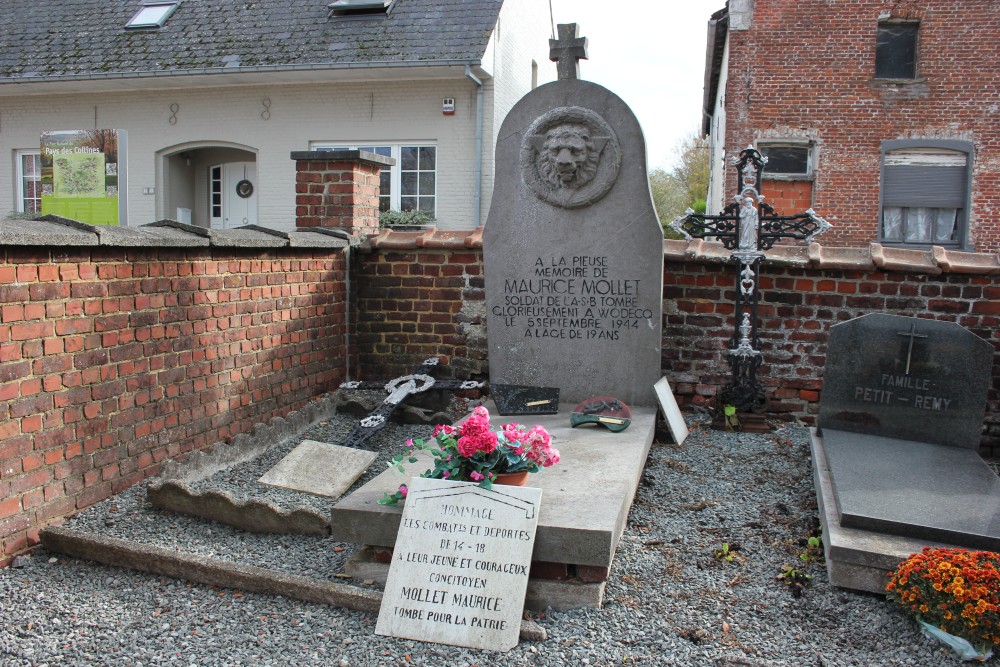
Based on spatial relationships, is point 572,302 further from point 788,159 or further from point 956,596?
point 788,159

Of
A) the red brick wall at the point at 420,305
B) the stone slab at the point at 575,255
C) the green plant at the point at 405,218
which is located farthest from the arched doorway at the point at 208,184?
the stone slab at the point at 575,255

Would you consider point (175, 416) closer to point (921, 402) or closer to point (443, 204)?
point (921, 402)

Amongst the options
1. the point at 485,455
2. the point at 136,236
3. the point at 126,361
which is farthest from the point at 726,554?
the point at 136,236

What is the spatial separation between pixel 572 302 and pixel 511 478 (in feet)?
7.84

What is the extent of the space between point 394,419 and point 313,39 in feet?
32.4

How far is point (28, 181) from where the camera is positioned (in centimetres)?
1554

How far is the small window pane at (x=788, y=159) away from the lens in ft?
50.0

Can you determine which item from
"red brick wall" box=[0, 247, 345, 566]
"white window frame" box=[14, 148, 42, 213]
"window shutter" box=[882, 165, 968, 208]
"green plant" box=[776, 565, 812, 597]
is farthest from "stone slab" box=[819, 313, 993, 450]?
"white window frame" box=[14, 148, 42, 213]

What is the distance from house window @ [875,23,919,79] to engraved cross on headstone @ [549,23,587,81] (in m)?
11.1

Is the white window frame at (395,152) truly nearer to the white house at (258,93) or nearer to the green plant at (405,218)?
the white house at (258,93)

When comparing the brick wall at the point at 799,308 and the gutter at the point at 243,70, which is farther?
the gutter at the point at 243,70

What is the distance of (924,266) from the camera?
229 inches

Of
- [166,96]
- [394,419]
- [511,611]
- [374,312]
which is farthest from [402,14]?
[511,611]

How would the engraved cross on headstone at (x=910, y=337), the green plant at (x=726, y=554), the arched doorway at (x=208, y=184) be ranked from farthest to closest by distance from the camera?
the arched doorway at (x=208, y=184), the engraved cross on headstone at (x=910, y=337), the green plant at (x=726, y=554)
